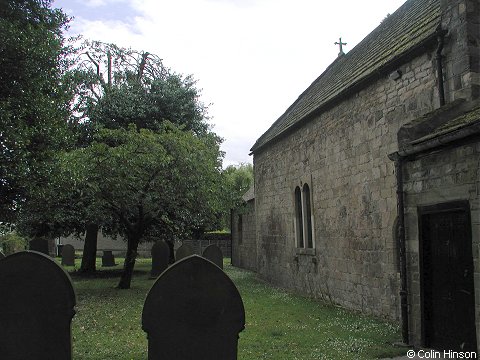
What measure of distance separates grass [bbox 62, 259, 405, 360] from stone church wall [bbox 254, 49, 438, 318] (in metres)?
0.78

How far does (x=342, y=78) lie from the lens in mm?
14125

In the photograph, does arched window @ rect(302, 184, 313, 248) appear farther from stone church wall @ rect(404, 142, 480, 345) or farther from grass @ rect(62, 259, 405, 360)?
stone church wall @ rect(404, 142, 480, 345)

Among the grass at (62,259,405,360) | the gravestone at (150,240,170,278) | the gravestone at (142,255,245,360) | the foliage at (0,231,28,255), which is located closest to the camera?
the gravestone at (142,255,245,360)

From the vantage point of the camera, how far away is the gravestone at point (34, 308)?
430 centimetres

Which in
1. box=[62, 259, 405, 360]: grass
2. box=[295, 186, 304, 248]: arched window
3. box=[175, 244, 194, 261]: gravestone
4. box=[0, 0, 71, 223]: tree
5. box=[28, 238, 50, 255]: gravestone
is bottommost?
box=[62, 259, 405, 360]: grass

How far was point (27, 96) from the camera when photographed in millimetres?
9094

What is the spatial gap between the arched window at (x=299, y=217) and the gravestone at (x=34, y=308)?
1190 cm

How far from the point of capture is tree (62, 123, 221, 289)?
41.7ft

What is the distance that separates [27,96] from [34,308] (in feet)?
20.0

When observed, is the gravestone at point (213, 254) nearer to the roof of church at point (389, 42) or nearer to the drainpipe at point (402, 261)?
the roof of church at point (389, 42)

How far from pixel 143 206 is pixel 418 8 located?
982 centimetres

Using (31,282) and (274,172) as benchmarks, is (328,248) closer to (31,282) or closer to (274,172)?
(274,172)

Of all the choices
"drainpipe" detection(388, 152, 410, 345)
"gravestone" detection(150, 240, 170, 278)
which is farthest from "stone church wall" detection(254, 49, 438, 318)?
"gravestone" detection(150, 240, 170, 278)

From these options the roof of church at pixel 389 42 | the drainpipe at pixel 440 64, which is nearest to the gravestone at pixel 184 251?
the roof of church at pixel 389 42
